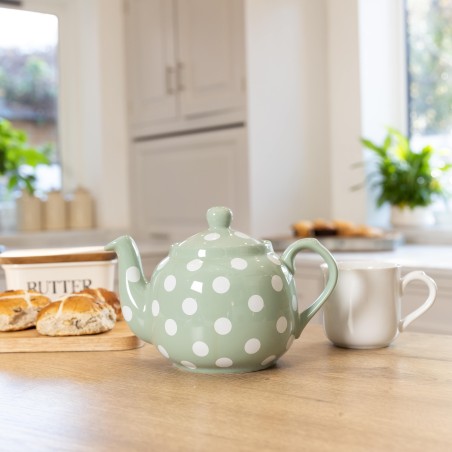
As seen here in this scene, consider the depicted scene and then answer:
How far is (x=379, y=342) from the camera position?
1025 mm

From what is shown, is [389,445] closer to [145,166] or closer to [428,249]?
[428,249]

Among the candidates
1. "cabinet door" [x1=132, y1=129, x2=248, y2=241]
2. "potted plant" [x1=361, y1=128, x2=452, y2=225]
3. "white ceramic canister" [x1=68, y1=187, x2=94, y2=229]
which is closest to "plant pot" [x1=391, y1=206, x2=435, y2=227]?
"potted plant" [x1=361, y1=128, x2=452, y2=225]

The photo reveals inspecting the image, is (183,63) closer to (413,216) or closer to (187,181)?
(187,181)

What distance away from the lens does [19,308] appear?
1.14m

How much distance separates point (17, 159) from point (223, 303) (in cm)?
289

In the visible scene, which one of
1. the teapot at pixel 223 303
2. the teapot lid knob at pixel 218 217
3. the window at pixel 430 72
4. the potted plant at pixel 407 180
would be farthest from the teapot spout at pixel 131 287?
the window at pixel 430 72

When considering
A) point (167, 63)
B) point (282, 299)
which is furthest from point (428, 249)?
point (282, 299)

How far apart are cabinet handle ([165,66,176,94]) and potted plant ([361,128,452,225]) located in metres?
0.85

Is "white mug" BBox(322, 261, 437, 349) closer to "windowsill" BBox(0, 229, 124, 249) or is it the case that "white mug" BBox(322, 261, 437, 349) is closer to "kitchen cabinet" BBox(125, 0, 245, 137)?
"kitchen cabinet" BBox(125, 0, 245, 137)

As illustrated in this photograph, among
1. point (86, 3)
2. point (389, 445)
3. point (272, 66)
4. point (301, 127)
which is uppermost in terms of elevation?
point (86, 3)

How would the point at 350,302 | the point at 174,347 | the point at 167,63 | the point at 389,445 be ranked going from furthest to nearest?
the point at 167,63, the point at 350,302, the point at 174,347, the point at 389,445

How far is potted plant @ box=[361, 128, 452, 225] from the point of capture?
2.96m

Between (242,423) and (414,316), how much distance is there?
0.39 meters

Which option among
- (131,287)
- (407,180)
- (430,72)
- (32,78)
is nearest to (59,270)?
(131,287)
